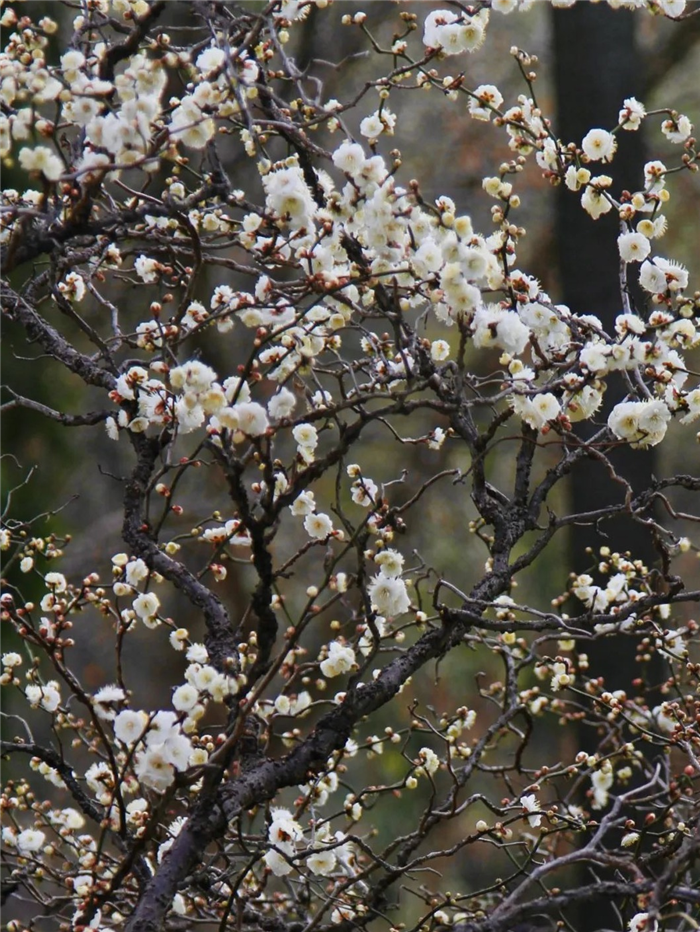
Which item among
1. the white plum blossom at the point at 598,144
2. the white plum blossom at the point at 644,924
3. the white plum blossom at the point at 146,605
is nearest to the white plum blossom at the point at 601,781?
the white plum blossom at the point at 644,924

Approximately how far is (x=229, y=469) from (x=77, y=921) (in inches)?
36.1

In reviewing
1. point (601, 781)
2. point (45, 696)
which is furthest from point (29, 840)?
point (601, 781)

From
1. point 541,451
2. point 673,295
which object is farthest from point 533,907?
point 541,451

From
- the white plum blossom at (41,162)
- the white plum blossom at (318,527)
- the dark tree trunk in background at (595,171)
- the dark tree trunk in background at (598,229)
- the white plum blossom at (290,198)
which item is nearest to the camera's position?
the white plum blossom at (41,162)

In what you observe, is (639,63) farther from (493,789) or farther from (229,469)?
(493,789)

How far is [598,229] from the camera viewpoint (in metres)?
5.61

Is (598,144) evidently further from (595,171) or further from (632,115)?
(595,171)

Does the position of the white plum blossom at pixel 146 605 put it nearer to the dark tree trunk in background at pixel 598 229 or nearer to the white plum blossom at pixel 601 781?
the white plum blossom at pixel 601 781

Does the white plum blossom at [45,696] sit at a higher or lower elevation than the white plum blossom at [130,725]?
higher

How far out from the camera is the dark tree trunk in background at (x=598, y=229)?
5.09m

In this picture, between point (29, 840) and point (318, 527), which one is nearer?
point (318, 527)

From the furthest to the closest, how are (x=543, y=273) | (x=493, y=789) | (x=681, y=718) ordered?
(x=493, y=789) < (x=543, y=273) < (x=681, y=718)

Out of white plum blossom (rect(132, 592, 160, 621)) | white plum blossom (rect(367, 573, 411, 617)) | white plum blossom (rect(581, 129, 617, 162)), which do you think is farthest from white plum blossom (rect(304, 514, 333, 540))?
white plum blossom (rect(581, 129, 617, 162))

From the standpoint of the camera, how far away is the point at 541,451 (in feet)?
25.5
